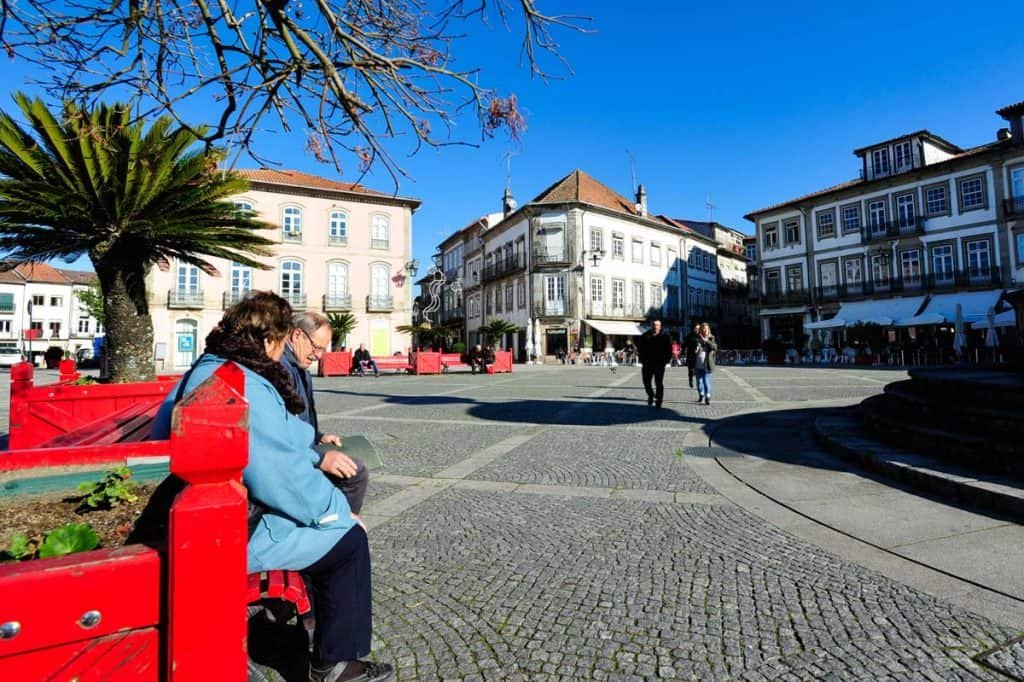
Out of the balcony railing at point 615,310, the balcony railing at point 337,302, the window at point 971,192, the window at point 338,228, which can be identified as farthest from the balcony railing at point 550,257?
the window at point 971,192

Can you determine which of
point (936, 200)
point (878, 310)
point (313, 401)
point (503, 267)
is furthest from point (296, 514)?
point (503, 267)

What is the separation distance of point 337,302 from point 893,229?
3156 centimetres

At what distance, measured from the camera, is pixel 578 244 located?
3575 cm

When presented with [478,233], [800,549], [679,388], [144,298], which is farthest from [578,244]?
[800,549]

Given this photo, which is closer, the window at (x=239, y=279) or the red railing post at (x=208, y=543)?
the red railing post at (x=208, y=543)

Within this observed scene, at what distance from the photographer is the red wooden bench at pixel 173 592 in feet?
3.05

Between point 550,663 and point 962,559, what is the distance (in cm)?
224

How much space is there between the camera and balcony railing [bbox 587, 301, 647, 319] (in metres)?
36.0

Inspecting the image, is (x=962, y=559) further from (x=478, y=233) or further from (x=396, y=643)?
(x=478, y=233)

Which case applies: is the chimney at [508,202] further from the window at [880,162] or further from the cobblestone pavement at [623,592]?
the cobblestone pavement at [623,592]

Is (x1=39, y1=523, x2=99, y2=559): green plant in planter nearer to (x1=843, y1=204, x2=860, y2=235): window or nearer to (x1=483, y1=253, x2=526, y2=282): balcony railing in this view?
(x1=483, y1=253, x2=526, y2=282): balcony railing

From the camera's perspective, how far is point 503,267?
40.3m

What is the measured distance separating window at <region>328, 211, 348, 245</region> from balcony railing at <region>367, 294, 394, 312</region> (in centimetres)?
379

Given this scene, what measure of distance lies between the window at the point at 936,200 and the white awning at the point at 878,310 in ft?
15.3
